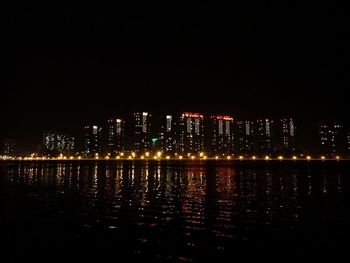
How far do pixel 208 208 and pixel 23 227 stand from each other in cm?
1316

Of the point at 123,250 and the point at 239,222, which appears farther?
the point at 239,222

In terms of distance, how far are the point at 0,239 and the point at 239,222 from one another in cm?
1338

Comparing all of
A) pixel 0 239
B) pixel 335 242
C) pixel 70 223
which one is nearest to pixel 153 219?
pixel 70 223

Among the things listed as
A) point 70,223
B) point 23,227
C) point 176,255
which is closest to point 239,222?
point 176,255

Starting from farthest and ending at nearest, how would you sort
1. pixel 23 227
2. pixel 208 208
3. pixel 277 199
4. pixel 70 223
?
pixel 277 199
pixel 208 208
pixel 70 223
pixel 23 227

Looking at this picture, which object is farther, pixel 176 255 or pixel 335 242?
pixel 335 242

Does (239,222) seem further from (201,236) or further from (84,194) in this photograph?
(84,194)

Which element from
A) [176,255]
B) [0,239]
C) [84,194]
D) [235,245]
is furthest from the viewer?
[84,194]

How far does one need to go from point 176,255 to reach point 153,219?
27.0 ft

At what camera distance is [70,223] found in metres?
21.1

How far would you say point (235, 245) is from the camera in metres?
16.0

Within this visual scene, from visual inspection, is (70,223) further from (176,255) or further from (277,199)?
(277,199)

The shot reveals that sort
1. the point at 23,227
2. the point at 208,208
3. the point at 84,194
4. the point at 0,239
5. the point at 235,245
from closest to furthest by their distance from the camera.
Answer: the point at 235,245 < the point at 0,239 < the point at 23,227 < the point at 208,208 < the point at 84,194

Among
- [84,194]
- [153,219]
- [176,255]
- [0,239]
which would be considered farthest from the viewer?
[84,194]
